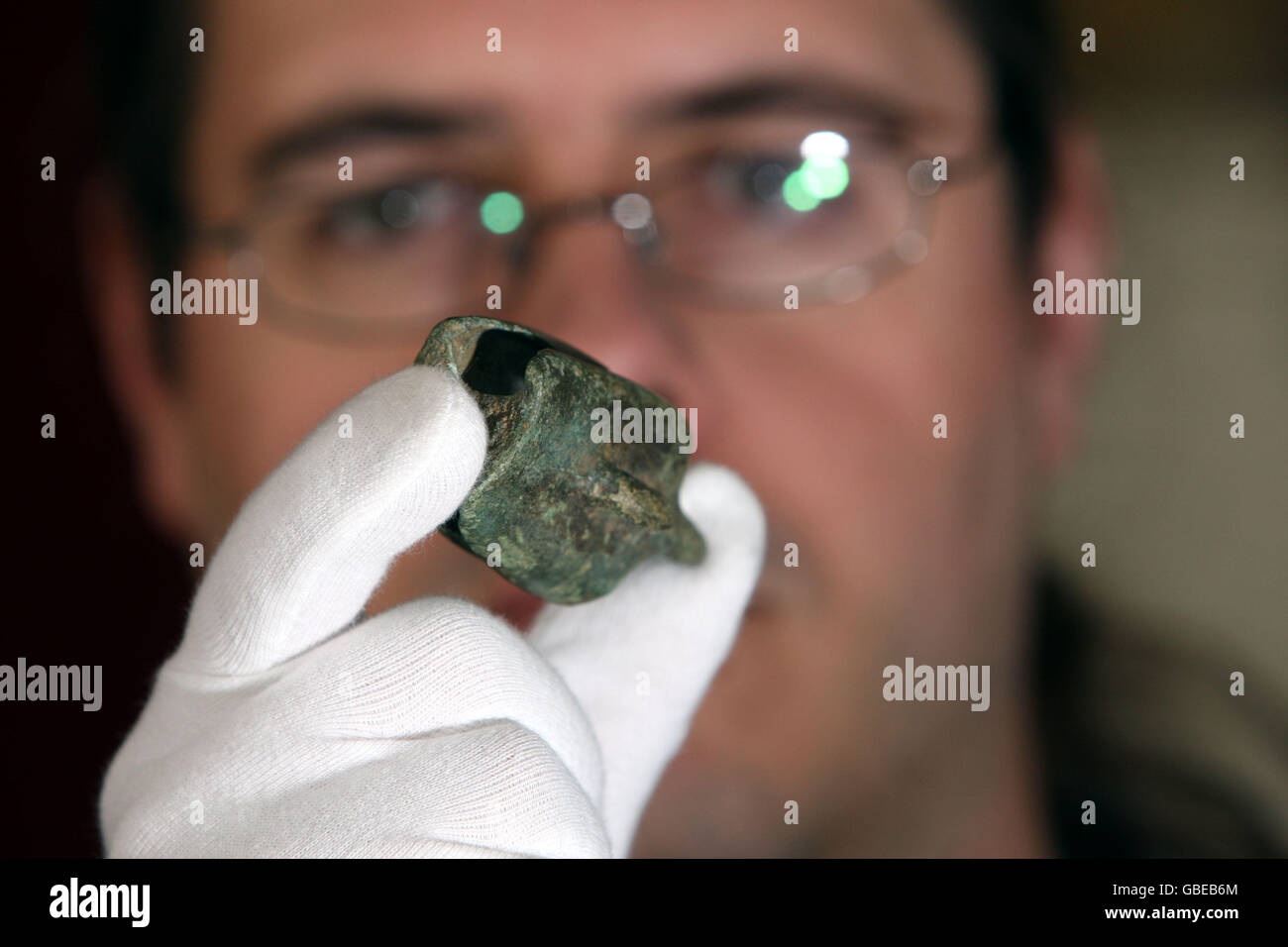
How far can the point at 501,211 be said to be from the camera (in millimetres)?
1206

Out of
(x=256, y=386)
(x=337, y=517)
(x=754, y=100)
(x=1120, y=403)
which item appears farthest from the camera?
(x=1120, y=403)

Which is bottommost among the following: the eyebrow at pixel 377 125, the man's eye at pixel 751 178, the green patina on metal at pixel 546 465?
the green patina on metal at pixel 546 465

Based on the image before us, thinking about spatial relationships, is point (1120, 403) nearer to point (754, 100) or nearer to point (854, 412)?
point (854, 412)

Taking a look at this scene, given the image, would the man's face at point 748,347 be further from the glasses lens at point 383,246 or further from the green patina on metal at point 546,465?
the green patina on metal at point 546,465

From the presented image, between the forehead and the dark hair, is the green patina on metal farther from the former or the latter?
the dark hair

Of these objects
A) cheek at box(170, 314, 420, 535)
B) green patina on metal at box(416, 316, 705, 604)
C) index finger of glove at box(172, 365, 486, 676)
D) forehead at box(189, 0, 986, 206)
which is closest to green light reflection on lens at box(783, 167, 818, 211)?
forehead at box(189, 0, 986, 206)

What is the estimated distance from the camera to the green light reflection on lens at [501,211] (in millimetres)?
1201

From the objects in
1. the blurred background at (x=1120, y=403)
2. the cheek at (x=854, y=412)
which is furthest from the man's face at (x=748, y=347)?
the blurred background at (x=1120, y=403)

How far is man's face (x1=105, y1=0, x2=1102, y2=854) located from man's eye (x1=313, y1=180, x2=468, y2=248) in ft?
0.13

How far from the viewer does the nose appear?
117 cm

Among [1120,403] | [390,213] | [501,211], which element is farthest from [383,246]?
[1120,403]

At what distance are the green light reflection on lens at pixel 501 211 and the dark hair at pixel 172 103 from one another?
1.35ft

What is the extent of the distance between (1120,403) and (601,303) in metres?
1.12

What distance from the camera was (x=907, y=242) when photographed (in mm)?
1250
